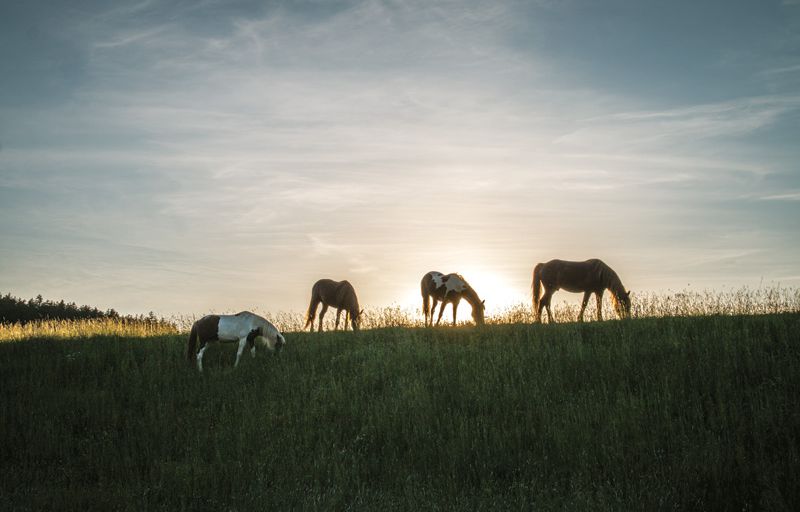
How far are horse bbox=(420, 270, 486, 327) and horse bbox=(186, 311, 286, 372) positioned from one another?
736 cm

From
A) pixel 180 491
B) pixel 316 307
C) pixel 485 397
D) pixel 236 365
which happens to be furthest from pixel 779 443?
pixel 316 307

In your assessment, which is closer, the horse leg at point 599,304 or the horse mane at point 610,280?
the horse leg at point 599,304

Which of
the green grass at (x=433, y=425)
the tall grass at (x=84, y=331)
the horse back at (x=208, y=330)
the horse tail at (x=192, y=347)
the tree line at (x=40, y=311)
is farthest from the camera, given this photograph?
the tree line at (x=40, y=311)

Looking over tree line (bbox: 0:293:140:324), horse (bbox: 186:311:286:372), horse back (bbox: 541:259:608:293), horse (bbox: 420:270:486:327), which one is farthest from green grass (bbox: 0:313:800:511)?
tree line (bbox: 0:293:140:324)

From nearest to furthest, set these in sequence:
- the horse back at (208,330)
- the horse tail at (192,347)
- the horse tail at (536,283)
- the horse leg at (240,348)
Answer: the horse leg at (240,348) < the horse back at (208,330) < the horse tail at (192,347) < the horse tail at (536,283)

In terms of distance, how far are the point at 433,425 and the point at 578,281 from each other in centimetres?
1356

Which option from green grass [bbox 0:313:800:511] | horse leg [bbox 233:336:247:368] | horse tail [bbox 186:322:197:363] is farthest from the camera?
horse tail [bbox 186:322:197:363]

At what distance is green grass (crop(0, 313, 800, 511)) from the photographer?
817cm

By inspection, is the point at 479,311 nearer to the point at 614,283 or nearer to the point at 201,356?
the point at 614,283

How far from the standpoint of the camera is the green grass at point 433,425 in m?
8.17

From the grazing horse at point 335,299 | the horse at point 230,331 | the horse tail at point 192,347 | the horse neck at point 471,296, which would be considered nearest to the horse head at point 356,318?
the grazing horse at point 335,299

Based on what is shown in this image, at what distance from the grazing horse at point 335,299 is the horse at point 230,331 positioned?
7.36m

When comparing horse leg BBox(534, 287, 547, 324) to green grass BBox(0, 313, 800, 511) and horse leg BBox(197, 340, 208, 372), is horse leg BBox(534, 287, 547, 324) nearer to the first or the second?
green grass BBox(0, 313, 800, 511)

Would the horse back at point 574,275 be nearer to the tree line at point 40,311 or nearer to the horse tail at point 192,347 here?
the horse tail at point 192,347
